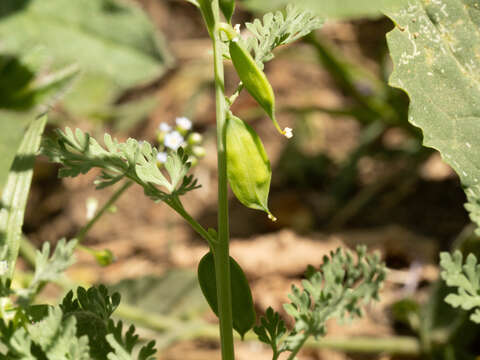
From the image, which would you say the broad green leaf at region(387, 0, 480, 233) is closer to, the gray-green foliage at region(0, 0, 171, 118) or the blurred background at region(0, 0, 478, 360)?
the blurred background at region(0, 0, 478, 360)

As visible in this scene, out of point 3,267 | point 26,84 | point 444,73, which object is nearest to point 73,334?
point 3,267

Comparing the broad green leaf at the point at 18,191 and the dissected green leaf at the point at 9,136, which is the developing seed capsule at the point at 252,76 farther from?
the dissected green leaf at the point at 9,136

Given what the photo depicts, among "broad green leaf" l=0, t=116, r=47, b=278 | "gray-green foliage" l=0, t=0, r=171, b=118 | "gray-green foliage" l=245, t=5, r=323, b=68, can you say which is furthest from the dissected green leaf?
"gray-green foliage" l=245, t=5, r=323, b=68

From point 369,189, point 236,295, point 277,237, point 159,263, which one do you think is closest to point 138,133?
point 159,263

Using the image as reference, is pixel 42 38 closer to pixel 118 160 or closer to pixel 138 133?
pixel 138 133

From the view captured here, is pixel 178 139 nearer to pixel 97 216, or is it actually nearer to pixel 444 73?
pixel 97 216
